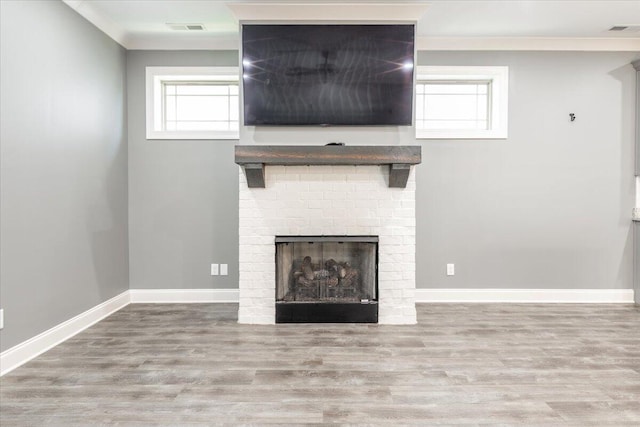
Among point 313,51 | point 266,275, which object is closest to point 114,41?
point 313,51

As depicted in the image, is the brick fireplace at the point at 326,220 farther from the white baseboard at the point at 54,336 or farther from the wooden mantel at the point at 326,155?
the white baseboard at the point at 54,336

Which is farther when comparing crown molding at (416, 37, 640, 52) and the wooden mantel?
crown molding at (416, 37, 640, 52)

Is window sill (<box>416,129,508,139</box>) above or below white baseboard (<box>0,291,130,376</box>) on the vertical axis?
above

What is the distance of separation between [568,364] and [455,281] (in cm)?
166

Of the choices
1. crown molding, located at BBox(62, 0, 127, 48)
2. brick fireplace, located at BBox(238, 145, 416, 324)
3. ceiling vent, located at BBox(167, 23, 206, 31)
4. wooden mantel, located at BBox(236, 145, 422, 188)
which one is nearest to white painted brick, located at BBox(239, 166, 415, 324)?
brick fireplace, located at BBox(238, 145, 416, 324)

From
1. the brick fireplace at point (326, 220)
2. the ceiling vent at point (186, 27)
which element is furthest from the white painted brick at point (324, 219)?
the ceiling vent at point (186, 27)

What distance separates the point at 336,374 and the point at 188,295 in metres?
2.27

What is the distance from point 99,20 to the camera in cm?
360

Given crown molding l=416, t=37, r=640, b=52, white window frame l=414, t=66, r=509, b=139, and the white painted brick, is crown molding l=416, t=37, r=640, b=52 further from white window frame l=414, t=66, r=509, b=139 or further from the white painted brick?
the white painted brick

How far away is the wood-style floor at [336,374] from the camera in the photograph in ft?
6.79

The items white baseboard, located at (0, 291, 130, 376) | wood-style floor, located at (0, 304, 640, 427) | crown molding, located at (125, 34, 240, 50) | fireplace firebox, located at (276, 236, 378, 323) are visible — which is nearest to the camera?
wood-style floor, located at (0, 304, 640, 427)

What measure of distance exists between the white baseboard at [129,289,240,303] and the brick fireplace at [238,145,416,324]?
718 mm

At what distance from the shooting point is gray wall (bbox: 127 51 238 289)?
13.8ft

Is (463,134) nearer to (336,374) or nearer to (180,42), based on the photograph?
(336,374)
